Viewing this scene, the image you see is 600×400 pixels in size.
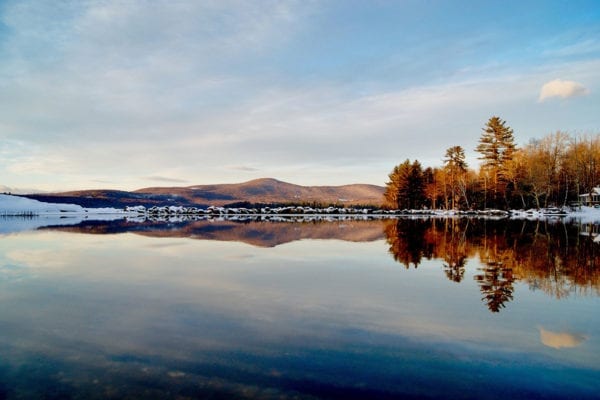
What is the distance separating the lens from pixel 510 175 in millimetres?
57438

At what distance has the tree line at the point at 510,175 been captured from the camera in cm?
5681

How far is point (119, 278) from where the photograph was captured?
27.8ft

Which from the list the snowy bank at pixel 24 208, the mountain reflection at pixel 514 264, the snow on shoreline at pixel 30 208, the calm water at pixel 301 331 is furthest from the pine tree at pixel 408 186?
the calm water at pixel 301 331

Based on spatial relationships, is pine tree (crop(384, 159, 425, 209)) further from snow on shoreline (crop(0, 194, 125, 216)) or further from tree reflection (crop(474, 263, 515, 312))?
tree reflection (crop(474, 263, 515, 312))

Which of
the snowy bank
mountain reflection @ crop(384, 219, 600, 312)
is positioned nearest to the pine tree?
mountain reflection @ crop(384, 219, 600, 312)

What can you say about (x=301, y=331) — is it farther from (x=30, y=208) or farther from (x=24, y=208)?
(x=30, y=208)

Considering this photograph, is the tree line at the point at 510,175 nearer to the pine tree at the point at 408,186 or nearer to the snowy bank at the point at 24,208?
the pine tree at the point at 408,186

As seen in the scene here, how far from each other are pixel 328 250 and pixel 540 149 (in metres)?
57.7

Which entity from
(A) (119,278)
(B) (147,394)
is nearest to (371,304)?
(B) (147,394)

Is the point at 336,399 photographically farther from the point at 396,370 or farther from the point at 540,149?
the point at 540,149

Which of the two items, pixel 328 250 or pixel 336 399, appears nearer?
pixel 336 399

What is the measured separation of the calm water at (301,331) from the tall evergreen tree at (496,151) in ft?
177

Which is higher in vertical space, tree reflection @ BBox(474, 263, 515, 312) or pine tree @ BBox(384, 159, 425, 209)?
pine tree @ BBox(384, 159, 425, 209)

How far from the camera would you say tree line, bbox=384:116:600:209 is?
56.8 m
